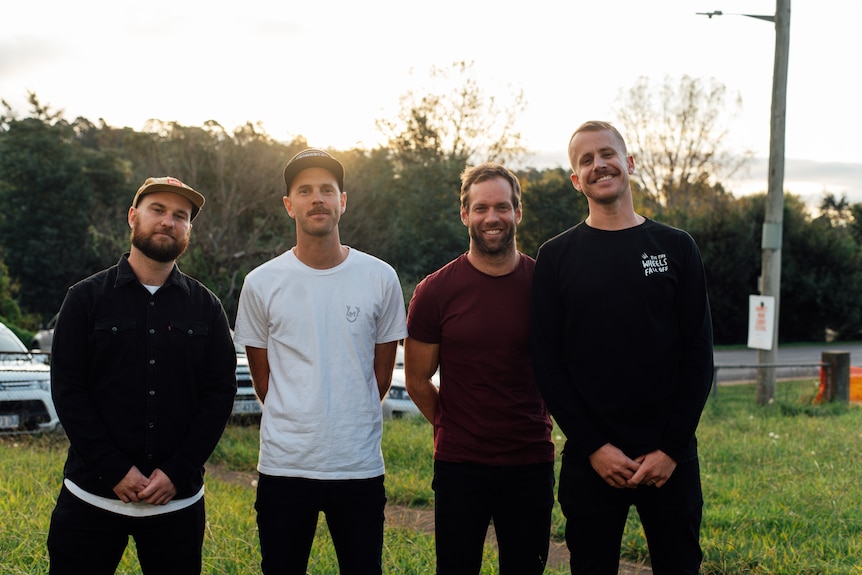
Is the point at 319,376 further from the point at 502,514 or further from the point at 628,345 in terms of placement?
the point at 628,345

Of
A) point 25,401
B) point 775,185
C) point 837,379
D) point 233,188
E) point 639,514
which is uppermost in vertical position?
point 233,188

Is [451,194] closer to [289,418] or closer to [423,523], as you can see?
[423,523]

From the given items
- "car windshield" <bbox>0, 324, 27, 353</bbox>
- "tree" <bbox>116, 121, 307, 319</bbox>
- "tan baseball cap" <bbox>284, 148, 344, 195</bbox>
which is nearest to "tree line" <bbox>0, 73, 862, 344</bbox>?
"tree" <bbox>116, 121, 307, 319</bbox>

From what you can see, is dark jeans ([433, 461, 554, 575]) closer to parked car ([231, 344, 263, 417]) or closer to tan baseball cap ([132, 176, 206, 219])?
tan baseball cap ([132, 176, 206, 219])

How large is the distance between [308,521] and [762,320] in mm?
11526

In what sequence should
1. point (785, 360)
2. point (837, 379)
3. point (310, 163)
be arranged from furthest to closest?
point (785, 360)
point (837, 379)
point (310, 163)

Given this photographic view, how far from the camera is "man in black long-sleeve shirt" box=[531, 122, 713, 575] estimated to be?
3389 mm

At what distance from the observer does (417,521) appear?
628 centimetres

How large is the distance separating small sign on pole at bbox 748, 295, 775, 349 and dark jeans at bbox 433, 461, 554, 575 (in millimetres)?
10647

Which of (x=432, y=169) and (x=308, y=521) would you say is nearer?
(x=308, y=521)

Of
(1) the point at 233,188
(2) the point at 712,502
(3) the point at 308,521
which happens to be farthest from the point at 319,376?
(1) the point at 233,188

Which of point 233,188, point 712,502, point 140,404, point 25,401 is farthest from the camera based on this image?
point 233,188

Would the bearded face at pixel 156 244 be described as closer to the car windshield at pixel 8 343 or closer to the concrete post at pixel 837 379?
the car windshield at pixel 8 343

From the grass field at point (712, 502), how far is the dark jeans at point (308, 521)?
1.22 meters
